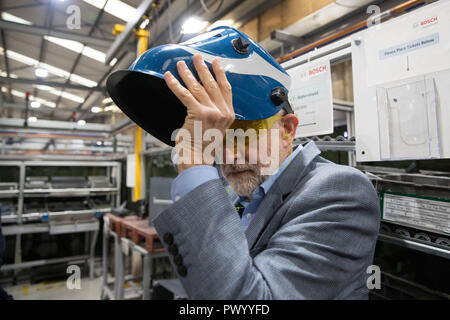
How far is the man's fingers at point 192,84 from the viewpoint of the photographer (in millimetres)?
558

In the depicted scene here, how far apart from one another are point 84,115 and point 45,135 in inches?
207

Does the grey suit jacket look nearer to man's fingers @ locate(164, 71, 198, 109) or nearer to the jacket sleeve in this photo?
the jacket sleeve

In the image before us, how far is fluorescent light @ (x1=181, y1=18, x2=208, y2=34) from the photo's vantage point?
2269 mm

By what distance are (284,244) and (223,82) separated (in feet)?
1.23

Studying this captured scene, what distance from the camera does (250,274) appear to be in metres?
0.49

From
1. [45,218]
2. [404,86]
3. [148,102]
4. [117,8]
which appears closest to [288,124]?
[148,102]

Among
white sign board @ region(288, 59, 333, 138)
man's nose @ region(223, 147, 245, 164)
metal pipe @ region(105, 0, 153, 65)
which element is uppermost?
metal pipe @ region(105, 0, 153, 65)

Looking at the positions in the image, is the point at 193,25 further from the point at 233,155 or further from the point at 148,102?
the point at 233,155

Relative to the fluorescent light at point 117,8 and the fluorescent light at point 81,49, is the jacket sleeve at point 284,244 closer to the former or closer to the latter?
the fluorescent light at point 117,8

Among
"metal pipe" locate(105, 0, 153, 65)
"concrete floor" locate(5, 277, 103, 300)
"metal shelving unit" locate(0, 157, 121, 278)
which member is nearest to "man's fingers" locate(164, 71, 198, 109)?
"metal pipe" locate(105, 0, 153, 65)

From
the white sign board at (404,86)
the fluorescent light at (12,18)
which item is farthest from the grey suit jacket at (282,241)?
the fluorescent light at (12,18)

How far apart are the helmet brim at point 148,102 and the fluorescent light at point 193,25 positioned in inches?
68.5

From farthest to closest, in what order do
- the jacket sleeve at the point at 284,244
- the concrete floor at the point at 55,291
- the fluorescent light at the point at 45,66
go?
1. the fluorescent light at the point at 45,66
2. the concrete floor at the point at 55,291
3. the jacket sleeve at the point at 284,244
